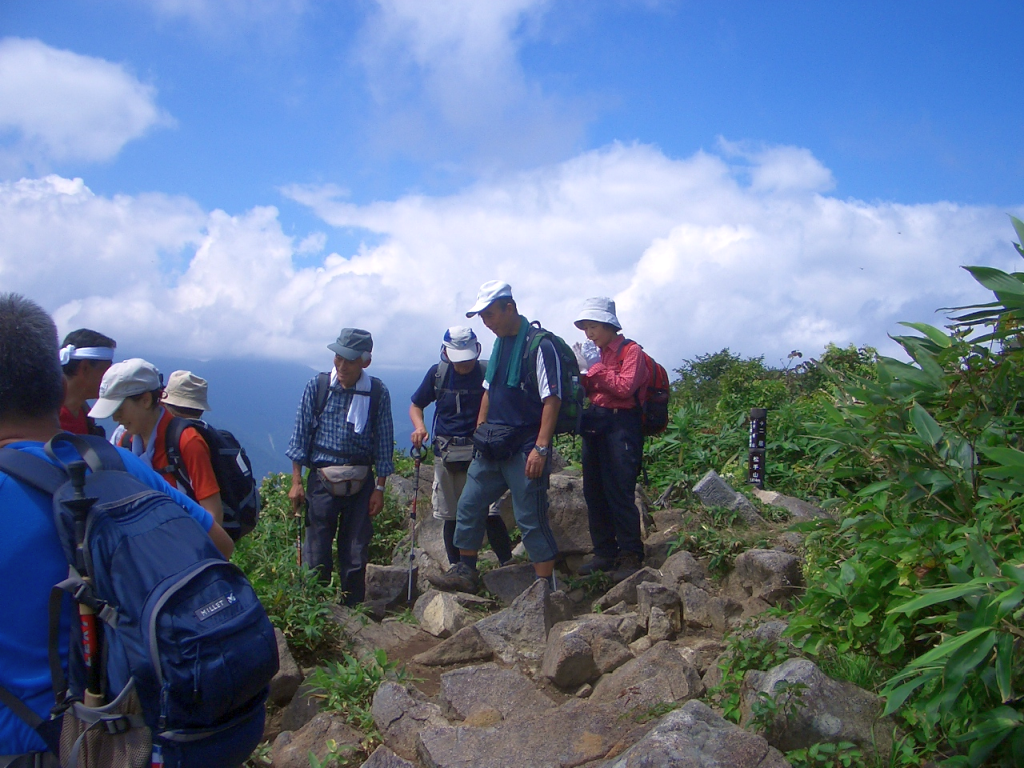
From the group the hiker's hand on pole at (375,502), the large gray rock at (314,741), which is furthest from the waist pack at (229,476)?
the hiker's hand on pole at (375,502)

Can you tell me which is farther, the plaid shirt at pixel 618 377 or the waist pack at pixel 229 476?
the plaid shirt at pixel 618 377

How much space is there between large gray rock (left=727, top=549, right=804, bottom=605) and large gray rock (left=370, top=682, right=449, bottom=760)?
234 cm

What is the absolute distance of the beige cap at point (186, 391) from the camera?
420cm

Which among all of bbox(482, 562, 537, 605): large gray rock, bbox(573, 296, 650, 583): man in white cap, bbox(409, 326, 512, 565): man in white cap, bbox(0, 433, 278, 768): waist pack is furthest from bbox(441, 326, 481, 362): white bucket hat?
bbox(0, 433, 278, 768): waist pack

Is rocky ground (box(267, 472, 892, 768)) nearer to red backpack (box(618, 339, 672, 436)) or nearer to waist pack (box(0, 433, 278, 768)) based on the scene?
red backpack (box(618, 339, 672, 436))

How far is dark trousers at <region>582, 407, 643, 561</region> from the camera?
5.97 metres

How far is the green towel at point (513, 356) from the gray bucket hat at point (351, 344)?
91 cm

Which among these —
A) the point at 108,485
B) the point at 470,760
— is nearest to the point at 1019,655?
the point at 470,760

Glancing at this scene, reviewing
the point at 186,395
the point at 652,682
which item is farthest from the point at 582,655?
the point at 186,395

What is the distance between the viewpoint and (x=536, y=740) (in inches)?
136

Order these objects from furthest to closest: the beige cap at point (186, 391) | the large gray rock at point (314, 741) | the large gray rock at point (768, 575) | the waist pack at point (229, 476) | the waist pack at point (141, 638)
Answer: the large gray rock at point (768, 575) → the beige cap at point (186, 391) → the large gray rock at point (314, 741) → the waist pack at point (229, 476) → the waist pack at point (141, 638)

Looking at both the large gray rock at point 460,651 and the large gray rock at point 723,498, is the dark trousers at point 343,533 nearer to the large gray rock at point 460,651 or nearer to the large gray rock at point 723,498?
the large gray rock at point 460,651

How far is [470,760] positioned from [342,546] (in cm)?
295

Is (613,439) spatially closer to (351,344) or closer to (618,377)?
(618,377)
